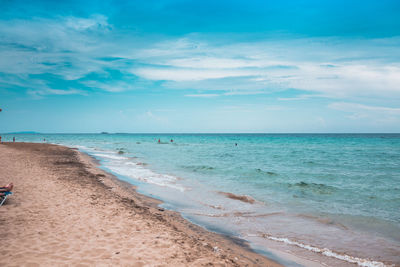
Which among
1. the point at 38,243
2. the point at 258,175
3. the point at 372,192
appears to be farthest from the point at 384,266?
the point at 258,175

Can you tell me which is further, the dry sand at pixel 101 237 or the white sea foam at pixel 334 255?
the white sea foam at pixel 334 255

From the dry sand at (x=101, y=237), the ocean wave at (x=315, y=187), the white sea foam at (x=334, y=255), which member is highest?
the dry sand at (x=101, y=237)

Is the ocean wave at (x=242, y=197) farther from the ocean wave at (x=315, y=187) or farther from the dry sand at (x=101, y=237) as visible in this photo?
the ocean wave at (x=315, y=187)

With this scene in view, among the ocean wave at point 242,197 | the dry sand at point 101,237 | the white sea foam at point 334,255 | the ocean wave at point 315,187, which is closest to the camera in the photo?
the dry sand at point 101,237

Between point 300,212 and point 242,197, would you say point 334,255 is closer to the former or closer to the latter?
point 300,212

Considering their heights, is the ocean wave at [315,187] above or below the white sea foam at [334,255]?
below

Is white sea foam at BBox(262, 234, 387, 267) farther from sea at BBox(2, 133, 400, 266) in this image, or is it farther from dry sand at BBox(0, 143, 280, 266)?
dry sand at BBox(0, 143, 280, 266)

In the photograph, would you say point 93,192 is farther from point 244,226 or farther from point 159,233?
point 244,226

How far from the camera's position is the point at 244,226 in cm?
795

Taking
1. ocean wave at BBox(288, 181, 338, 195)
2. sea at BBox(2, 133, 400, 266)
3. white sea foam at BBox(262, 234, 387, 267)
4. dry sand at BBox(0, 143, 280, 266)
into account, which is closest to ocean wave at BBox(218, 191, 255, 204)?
sea at BBox(2, 133, 400, 266)

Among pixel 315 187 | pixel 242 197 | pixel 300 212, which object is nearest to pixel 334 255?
pixel 300 212

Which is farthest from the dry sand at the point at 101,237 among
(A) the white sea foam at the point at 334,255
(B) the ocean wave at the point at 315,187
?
(B) the ocean wave at the point at 315,187

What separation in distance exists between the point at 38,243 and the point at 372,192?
1472cm

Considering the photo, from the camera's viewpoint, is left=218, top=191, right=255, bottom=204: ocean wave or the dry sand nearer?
the dry sand
